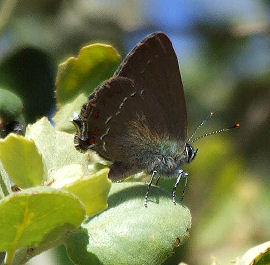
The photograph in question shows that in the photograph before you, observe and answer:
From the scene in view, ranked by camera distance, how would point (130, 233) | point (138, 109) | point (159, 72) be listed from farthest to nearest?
point (138, 109) < point (159, 72) < point (130, 233)

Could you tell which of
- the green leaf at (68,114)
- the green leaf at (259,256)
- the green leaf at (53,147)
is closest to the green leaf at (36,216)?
the green leaf at (53,147)

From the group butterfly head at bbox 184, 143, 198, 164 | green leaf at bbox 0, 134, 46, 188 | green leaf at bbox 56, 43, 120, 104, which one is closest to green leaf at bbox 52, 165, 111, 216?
green leaf at bbox 0, 134, 46, 188

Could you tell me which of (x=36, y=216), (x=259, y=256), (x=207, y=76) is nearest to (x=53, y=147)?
(x=36, y=216)

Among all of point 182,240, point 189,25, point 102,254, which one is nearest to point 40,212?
point 102,254

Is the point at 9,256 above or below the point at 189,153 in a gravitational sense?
above

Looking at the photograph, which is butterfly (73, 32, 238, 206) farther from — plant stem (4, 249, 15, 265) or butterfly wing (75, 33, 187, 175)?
plant stem (4, 249, 15, 265)

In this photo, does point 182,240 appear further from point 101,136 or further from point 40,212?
point 101,136

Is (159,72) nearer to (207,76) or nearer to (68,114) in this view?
(68,114)
